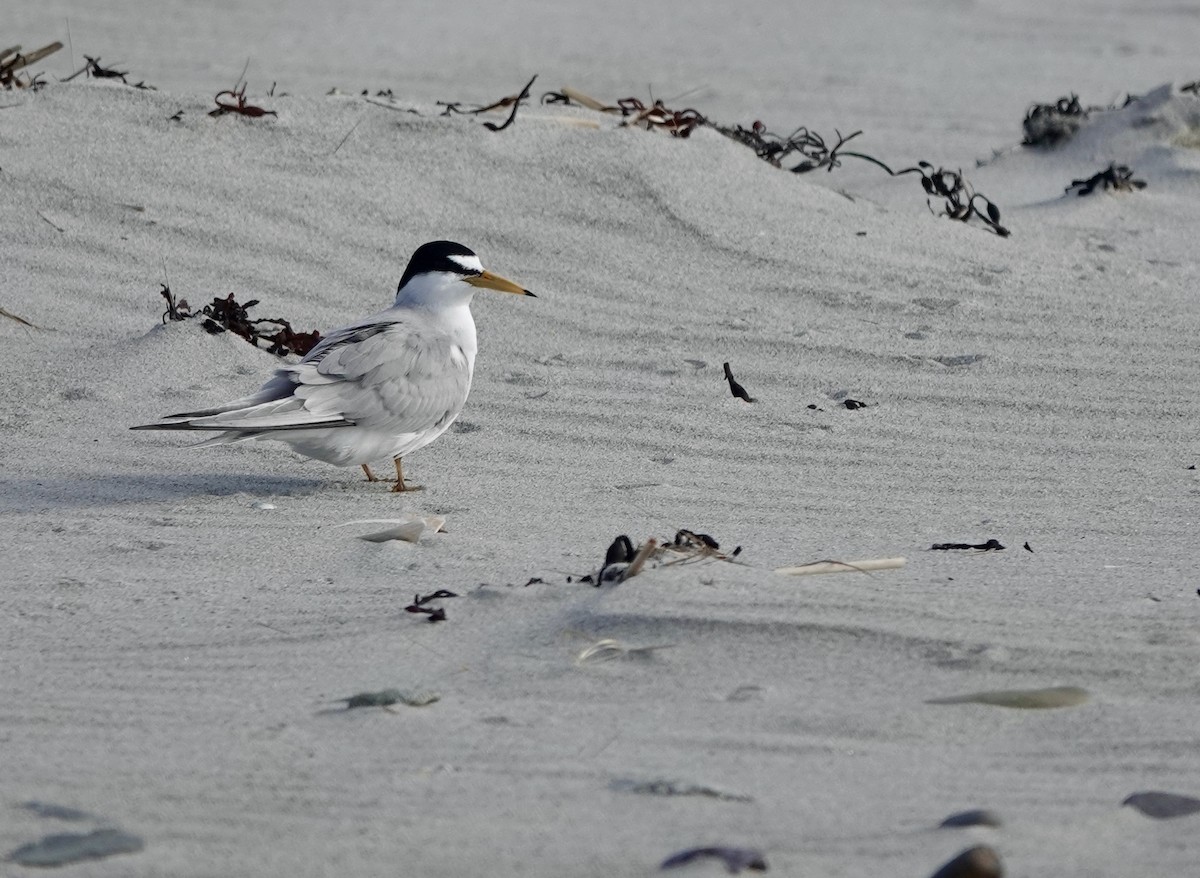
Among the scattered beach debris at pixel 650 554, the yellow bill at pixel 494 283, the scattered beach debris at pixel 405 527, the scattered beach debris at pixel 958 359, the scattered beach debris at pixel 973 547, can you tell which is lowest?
the scattered beach debris at pixel 405 527

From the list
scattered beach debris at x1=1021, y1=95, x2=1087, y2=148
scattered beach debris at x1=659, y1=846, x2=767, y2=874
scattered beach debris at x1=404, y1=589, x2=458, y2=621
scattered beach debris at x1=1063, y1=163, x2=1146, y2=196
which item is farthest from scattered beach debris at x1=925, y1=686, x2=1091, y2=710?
scattered beach debris at x1=1021, y1=95, x2=1087, y2=148

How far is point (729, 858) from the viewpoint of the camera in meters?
2.13

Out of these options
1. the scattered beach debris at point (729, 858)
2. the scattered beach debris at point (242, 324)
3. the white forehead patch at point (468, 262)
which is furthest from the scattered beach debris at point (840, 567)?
the scattered beach debris at point (242, 324)

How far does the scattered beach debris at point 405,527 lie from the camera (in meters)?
3.51

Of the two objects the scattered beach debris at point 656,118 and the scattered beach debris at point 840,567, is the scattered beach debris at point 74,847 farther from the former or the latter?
the scattered beach debris at point 656,118

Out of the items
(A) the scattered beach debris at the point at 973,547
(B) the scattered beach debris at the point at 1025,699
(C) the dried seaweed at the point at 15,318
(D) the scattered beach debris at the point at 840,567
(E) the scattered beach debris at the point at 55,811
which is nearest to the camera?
(E) the scattered beach debris at the point at 55,811

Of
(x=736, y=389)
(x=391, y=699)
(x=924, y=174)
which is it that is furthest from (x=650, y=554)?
(x=924, y=174)

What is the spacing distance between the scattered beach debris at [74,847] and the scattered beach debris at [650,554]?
3.71 feet

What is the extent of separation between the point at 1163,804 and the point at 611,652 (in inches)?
38.2

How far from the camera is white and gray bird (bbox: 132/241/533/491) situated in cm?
378

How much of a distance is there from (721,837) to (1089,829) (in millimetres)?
528

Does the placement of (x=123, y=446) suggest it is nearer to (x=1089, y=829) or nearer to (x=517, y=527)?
(x=517, y=527)

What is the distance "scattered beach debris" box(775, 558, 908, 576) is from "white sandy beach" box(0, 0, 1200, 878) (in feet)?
0.21

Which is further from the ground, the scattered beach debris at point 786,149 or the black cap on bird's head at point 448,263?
the scattered beach debris at point 786,149
